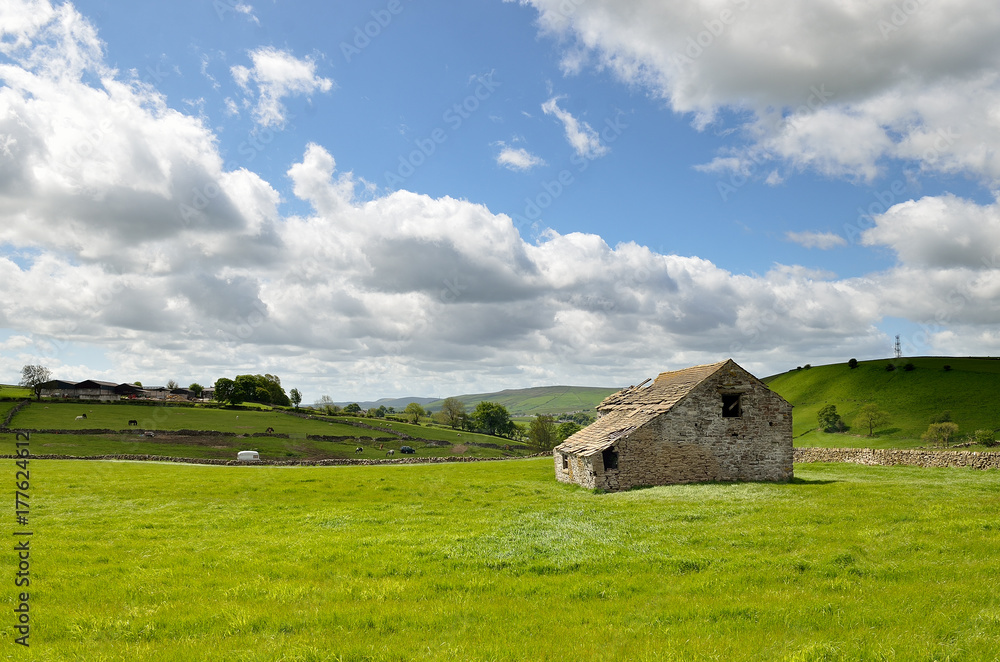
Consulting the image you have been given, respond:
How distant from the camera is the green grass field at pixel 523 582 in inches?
315

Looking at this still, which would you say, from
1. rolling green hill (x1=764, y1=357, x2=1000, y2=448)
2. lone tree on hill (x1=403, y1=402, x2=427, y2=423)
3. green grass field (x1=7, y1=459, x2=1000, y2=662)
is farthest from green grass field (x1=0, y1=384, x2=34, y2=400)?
rolling green hill (x1=764, y1=357, x2=1000, y2=448)

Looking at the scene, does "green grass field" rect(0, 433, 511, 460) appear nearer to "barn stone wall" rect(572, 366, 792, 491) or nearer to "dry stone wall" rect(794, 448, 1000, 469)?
"barn stone wall" rect(572, 366, 792, 491)

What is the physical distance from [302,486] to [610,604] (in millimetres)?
26365

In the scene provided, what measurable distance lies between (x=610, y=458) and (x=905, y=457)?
31766mm

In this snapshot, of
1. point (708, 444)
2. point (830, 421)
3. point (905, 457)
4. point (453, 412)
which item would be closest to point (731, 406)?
point (708, 444)

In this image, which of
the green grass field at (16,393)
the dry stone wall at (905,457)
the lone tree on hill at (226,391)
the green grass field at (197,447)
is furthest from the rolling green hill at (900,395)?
the green grass field at (16,393)

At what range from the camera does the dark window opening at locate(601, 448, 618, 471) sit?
1231 inches

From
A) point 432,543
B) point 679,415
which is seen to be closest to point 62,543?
point 432,543

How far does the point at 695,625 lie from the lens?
8.76 metres

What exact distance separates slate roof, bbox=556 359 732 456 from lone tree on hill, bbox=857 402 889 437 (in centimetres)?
6489

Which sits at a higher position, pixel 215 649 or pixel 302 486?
pixel 215 649

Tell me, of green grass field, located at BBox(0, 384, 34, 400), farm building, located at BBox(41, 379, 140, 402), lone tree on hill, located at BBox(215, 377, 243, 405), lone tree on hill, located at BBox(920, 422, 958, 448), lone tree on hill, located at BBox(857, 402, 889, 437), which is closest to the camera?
lone tree on hill, located at BBox(920, 422, 958, 448)

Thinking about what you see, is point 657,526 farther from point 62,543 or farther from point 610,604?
point 62,543

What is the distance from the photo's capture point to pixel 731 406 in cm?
3447
